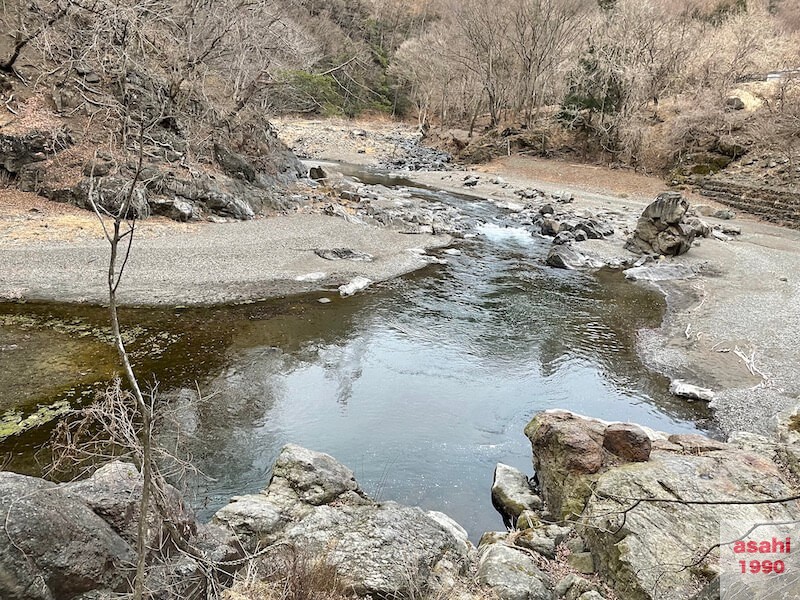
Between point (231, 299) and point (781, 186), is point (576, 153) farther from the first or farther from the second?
point (231, 299)

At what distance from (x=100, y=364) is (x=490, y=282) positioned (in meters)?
10.8

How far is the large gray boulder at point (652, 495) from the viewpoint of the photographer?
4609 mm

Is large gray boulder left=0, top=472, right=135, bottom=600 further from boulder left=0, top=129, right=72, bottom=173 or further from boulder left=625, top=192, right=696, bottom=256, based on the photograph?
boulder left=625, top=192, right=696, bottom=256

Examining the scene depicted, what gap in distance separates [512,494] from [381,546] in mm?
2509

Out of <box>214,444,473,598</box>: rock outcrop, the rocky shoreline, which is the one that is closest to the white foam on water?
the rocky shoreline

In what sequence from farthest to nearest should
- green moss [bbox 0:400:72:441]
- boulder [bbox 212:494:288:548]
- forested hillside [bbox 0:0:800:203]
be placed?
1. forested hillside [bbox 0:0:800:203]
2. green moss [bbox 0:400:72:441]
3. boulder [bbox 212:494:288:548]

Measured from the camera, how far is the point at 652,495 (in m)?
5.41

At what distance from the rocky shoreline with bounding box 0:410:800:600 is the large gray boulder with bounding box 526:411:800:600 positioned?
0.05ft

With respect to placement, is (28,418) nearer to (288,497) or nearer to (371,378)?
(288,497)

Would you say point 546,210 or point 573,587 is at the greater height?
point 546,210

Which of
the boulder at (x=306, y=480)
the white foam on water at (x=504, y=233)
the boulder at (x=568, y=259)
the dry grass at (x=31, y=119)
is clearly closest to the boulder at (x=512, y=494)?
the boulder at (x=306, y=480)

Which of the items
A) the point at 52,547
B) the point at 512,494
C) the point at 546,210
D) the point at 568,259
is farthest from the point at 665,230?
the point at 52,547

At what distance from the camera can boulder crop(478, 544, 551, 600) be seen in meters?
4.64

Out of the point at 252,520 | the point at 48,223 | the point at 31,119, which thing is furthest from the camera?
the point at 31,119
